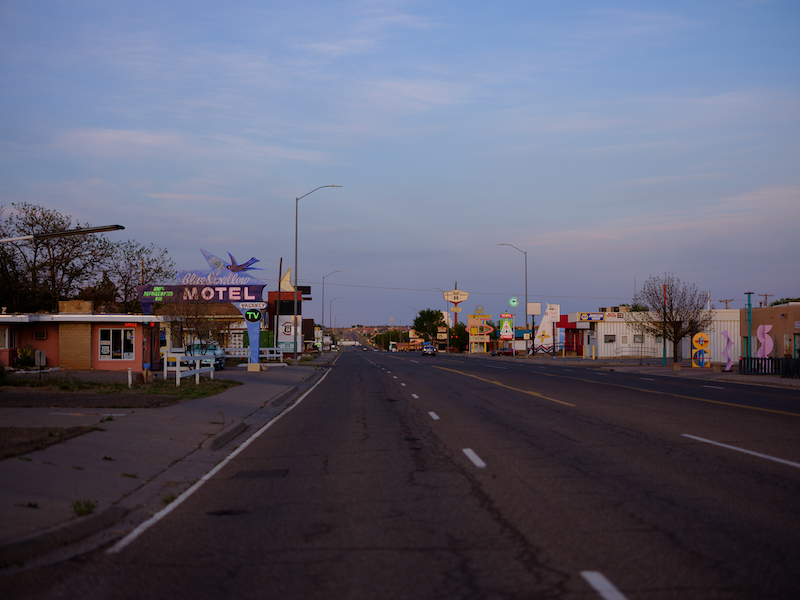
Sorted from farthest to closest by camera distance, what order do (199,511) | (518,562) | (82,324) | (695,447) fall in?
(82,324)
(695,447)
(199,511)
(518,562)

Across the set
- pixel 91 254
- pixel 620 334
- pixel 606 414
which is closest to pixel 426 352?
pixel 620 334

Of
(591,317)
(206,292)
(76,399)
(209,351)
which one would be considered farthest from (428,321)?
(76,399)

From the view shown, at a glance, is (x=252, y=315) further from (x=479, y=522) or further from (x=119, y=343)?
(x=479, y=522)

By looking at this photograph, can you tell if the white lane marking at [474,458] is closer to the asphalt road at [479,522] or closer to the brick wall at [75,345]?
the asphalt road at [479,522]

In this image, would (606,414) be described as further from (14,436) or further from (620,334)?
(620,334)

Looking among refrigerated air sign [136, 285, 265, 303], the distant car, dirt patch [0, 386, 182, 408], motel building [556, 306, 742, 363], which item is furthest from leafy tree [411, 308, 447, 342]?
dirt patch [0, 386, 182, 408]

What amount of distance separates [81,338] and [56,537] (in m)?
34.0

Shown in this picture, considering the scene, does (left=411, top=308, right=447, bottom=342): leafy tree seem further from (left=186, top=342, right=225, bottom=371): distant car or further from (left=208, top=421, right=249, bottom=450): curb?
(left=208, top=421, right=249, bottom=450): curb

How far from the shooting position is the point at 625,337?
290 ft

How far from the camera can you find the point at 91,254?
54.6m

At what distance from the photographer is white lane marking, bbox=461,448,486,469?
34.4ft

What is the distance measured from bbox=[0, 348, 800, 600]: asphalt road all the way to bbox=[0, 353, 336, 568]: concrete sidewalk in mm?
511

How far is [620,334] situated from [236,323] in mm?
46060

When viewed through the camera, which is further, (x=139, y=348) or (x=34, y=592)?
(x=139, y=348)
